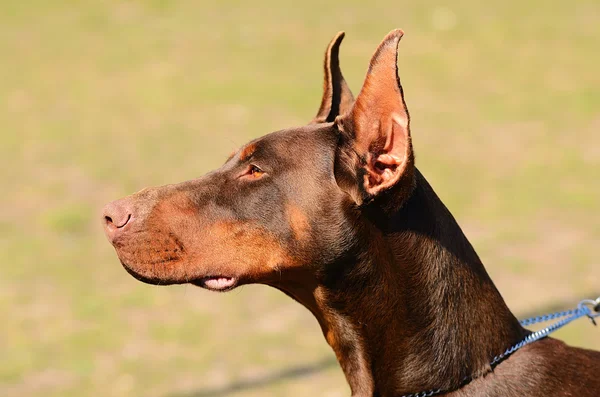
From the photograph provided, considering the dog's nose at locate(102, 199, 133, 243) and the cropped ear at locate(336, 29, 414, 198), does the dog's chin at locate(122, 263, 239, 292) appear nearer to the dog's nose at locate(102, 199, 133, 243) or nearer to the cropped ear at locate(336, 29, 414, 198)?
the dog's nose at locate(102, 199, 133, 243)

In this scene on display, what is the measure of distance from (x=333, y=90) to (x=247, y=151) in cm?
70

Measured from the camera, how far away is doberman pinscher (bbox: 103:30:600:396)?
3.57 metres

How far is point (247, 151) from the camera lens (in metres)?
3.81

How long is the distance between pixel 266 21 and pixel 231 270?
45.8ft

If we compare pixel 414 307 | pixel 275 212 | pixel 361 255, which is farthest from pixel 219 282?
pixel 414 307

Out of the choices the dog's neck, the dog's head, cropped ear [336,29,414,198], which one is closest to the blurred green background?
the dog's neck

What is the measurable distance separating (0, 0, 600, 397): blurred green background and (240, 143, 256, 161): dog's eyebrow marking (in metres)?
3.52

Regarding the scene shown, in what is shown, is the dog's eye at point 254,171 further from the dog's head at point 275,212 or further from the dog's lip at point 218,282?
the dog's lip at point 218,282

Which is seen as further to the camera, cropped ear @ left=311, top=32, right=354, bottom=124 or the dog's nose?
cropped ear @ left=311, top=32, right=354, bottom=124

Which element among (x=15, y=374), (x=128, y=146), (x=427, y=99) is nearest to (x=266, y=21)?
(x=427, y=99)

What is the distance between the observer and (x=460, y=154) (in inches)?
475

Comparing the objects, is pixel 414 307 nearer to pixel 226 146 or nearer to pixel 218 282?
pixel 218 282

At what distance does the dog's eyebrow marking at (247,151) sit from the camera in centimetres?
379

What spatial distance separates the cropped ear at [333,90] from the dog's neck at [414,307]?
2.46 feet
